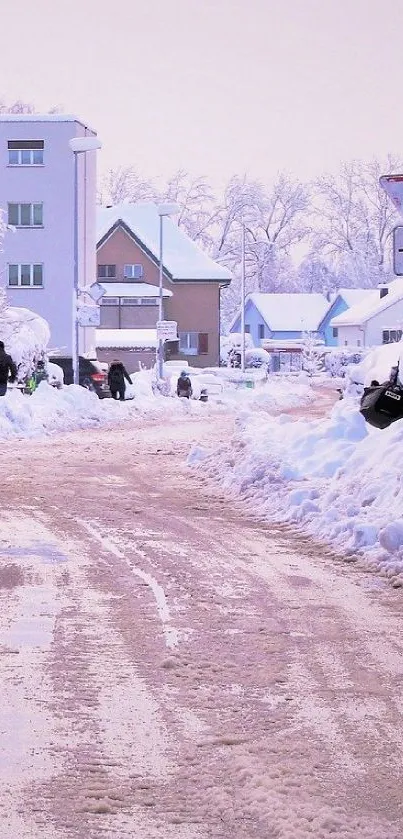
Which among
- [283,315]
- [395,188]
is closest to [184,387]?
[395,188]

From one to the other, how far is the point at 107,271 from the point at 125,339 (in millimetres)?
5361

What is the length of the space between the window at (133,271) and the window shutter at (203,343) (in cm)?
487

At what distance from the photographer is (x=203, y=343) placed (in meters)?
81.1

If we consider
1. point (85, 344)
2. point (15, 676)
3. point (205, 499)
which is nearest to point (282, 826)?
point (15, 676)

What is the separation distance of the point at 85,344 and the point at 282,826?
182ft

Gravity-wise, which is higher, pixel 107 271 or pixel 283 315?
pixel 107 271

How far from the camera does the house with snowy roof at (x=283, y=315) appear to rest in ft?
Result: 379

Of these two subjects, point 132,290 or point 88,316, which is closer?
point 88,316

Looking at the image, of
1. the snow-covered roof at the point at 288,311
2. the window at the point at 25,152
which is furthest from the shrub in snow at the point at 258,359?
the window at the point at 25,152

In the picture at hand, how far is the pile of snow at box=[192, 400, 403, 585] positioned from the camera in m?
11.4

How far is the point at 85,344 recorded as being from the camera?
59.3 m

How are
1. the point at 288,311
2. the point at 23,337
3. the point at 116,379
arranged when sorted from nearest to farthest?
the point at 23,337 < the point at 116,379 < the point at 288,311

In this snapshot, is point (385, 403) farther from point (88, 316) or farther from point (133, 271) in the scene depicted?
point (133, 271)

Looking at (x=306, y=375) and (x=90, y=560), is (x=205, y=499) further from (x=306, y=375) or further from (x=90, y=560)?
(x=306, y=375)
